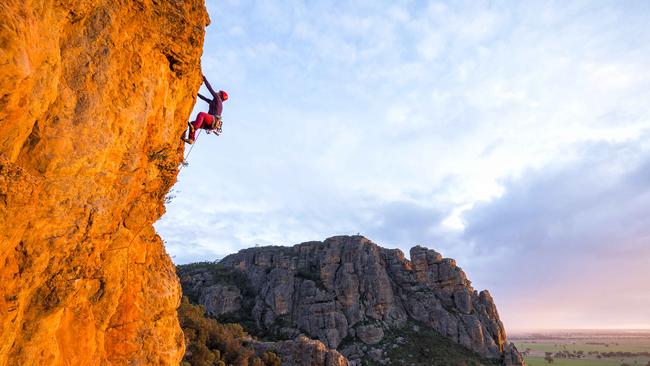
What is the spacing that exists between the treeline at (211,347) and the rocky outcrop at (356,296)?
84.3 feet

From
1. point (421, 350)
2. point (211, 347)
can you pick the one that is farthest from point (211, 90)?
point (421, 350)

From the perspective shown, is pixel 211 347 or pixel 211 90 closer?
pixel 211 90

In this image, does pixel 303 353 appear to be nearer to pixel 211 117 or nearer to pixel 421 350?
pixel 421 350

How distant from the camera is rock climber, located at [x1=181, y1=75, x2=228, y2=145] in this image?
11.8m

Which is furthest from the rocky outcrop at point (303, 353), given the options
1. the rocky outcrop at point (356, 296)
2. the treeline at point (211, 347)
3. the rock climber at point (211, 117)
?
the rock climber at point (211, 117)

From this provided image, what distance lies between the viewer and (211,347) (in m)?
39.5

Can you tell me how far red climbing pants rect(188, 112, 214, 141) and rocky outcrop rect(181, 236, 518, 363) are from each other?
57.7 metres

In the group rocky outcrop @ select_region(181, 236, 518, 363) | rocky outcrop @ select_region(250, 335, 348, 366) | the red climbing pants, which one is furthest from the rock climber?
rocky outcrop @ select_region(181, 236, 518, 363)

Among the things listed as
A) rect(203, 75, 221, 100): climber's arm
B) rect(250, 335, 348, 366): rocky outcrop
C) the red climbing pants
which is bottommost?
rect(250, 335, 348, 366): rocky outcrop

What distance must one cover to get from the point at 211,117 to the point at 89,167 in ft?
18.9

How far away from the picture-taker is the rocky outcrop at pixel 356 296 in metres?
67.9

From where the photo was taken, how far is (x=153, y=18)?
29.1ft

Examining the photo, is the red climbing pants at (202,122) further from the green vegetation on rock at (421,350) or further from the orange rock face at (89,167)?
the green vegetation on rock at (421,350)

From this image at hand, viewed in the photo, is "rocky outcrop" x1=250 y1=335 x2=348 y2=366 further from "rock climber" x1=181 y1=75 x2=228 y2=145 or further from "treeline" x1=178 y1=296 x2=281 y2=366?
"rock climber" x1=181 y1=75 x2=228 y2=145
